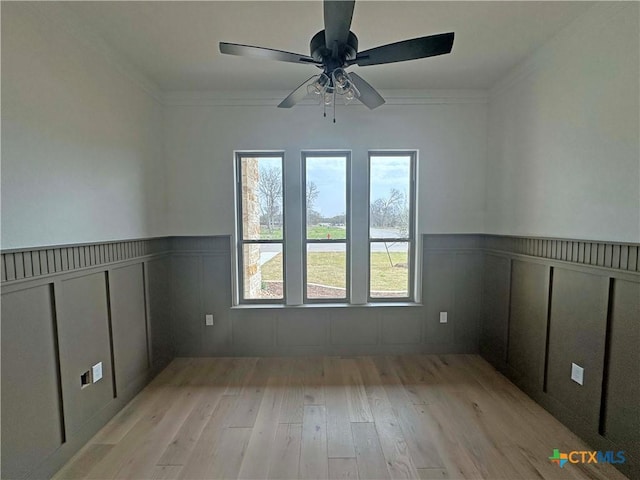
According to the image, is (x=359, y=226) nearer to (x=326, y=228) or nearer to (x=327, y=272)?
(x=326, y=228)

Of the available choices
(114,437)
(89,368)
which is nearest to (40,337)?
(89,368)

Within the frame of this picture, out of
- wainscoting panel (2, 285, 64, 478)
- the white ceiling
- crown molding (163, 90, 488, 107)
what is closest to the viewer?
wainscoting panel (2, 285, 64, 478)

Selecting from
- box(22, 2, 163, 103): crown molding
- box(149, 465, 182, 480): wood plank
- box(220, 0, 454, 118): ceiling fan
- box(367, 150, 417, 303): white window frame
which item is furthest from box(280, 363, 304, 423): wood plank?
box(22, 2, 163, 103): crown molding

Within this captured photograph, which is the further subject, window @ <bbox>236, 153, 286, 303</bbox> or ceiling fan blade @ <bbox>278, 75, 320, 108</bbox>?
window @ <bbox>236, 153, 286, 303</bbox>

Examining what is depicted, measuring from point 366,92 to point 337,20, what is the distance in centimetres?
66

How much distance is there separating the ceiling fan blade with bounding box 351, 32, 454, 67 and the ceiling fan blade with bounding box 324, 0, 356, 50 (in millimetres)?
168

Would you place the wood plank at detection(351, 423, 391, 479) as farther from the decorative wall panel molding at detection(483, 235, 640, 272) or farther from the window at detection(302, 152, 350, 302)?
the decorative wall panel molding at detection(483, 235, 640, 272)

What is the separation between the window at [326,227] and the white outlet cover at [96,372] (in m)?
1.88

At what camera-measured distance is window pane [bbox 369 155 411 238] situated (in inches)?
125

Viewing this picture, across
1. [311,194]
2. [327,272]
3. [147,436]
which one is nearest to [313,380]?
[327,272]

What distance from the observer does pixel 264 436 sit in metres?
1.96

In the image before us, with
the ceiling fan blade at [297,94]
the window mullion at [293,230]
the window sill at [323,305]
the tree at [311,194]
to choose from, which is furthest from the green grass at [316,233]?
the ceiling fan blade at [297,94]

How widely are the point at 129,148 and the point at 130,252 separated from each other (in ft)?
3.03

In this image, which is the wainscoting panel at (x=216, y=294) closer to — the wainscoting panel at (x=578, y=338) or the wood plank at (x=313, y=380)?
the wood plank at (x=313, y=380)
